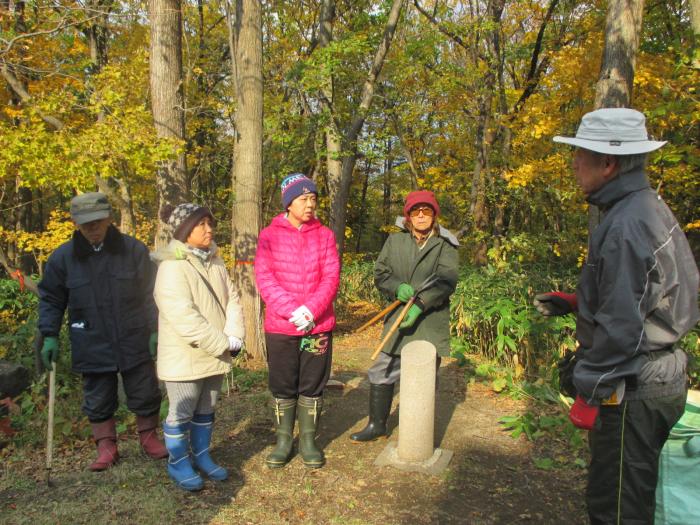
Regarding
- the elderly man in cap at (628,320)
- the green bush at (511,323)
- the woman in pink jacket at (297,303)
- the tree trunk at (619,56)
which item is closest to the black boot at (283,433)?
the woman in pink jacket at (297,303)

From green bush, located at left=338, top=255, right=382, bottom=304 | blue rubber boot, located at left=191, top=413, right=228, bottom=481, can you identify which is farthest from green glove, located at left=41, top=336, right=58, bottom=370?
green bush, located at left=338, top=255, right=382, bottom=304

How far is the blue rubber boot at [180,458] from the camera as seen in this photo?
129 inches

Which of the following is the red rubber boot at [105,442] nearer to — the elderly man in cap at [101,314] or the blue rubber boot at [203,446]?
the elderly man in cap at [101,314]

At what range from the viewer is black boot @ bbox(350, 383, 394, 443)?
4.18 metres

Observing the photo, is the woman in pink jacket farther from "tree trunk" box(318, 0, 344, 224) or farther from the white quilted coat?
"tree trunk" box(318, 0, 344, 224)

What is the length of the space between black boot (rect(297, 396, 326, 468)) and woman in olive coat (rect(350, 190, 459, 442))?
1.91ft

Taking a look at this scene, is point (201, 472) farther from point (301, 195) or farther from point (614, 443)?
point (614, 443)

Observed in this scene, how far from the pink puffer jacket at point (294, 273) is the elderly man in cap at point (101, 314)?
904mm

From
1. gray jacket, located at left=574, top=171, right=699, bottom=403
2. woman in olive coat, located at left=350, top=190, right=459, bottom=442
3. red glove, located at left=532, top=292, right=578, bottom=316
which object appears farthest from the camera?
woman in olive coat, located at left=350, top=190, right=459, bottom=442

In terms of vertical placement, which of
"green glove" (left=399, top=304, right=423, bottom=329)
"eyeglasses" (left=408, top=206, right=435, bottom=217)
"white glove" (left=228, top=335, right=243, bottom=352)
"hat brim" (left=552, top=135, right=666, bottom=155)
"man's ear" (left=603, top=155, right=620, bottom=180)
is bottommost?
"white glove" (left=228, top=335, right=243, bottom=352)

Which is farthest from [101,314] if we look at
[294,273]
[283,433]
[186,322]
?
[283,433]

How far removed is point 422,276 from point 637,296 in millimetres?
2146

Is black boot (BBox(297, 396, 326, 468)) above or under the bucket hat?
under

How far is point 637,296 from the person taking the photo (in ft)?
6.30
